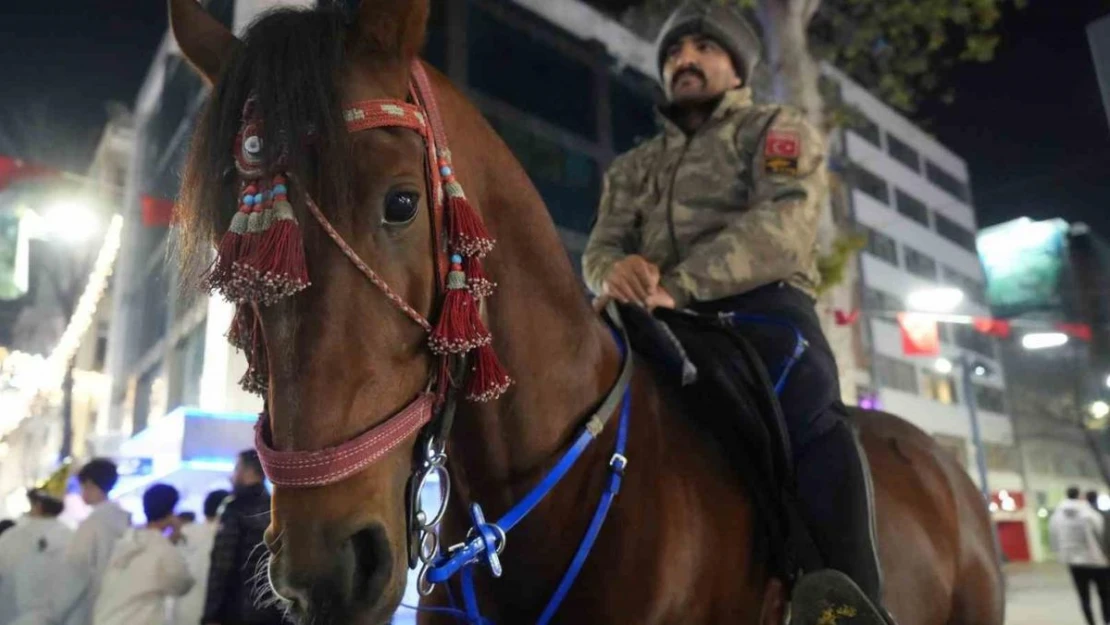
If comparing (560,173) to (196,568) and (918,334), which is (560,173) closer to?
(918,334)

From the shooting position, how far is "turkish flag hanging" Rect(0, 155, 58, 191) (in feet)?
29.8

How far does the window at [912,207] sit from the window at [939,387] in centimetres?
852

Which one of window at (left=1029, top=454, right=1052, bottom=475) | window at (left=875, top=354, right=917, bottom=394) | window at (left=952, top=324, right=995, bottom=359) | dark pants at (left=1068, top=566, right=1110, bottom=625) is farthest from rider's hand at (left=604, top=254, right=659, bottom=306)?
window at (left=1029, top=454, right=1052, bottom=475)

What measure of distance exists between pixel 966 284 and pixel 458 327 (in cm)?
4953

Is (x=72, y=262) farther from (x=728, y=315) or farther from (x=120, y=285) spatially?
(x=728, y=315)

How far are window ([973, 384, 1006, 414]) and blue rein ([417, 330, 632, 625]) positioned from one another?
1705 inches

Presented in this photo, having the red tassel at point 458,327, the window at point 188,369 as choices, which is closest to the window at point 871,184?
the window at point 188,369

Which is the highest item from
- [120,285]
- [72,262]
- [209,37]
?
[120,285]

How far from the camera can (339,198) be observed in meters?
1.38

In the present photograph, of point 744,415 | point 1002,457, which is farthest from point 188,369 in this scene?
point 1002,457

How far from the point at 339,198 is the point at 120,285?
28.0m

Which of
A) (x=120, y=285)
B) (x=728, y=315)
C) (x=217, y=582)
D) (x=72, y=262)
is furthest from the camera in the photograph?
(x=120, y=285)

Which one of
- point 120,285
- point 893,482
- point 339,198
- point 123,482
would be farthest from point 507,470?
point 120,285

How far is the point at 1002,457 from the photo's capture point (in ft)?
130
